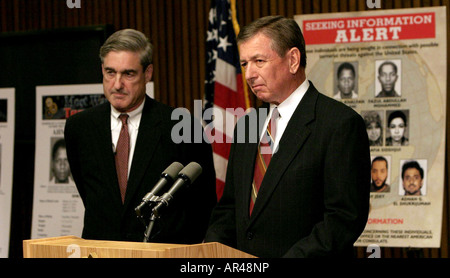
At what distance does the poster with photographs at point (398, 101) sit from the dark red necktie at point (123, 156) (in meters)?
1.96

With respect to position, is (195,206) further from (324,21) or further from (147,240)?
(324,21)

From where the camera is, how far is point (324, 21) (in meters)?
4.63

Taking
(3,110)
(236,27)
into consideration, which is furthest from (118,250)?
(3,110)

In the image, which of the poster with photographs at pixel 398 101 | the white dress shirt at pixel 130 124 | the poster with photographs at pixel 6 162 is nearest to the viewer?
the white dress shirt at pixel 130 124

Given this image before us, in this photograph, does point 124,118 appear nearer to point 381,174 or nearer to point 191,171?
point 191,171

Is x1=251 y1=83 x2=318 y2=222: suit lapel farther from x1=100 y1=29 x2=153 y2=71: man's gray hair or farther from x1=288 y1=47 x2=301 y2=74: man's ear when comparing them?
x1=100 y1=29 x2=153 y2=71: man's gray hair

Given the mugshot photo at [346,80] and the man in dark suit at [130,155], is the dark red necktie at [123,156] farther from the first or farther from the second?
the mugshot photo at [346,80]

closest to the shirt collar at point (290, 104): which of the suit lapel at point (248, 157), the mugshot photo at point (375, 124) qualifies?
the suit lapel at point (248, 157)

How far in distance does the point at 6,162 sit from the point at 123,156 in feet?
8.00

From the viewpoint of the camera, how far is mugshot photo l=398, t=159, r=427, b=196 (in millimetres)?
4406

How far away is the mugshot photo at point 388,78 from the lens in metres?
4.46

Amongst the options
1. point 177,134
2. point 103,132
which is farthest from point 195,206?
point 103,132

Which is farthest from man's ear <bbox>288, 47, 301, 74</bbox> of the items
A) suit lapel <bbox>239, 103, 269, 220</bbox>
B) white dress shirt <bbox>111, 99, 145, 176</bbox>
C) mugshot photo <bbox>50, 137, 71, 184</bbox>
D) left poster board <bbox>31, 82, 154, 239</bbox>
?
mugshot photo <bbox>50, 137, 71, 184</bbox>

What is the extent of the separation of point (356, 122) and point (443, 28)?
237cm
